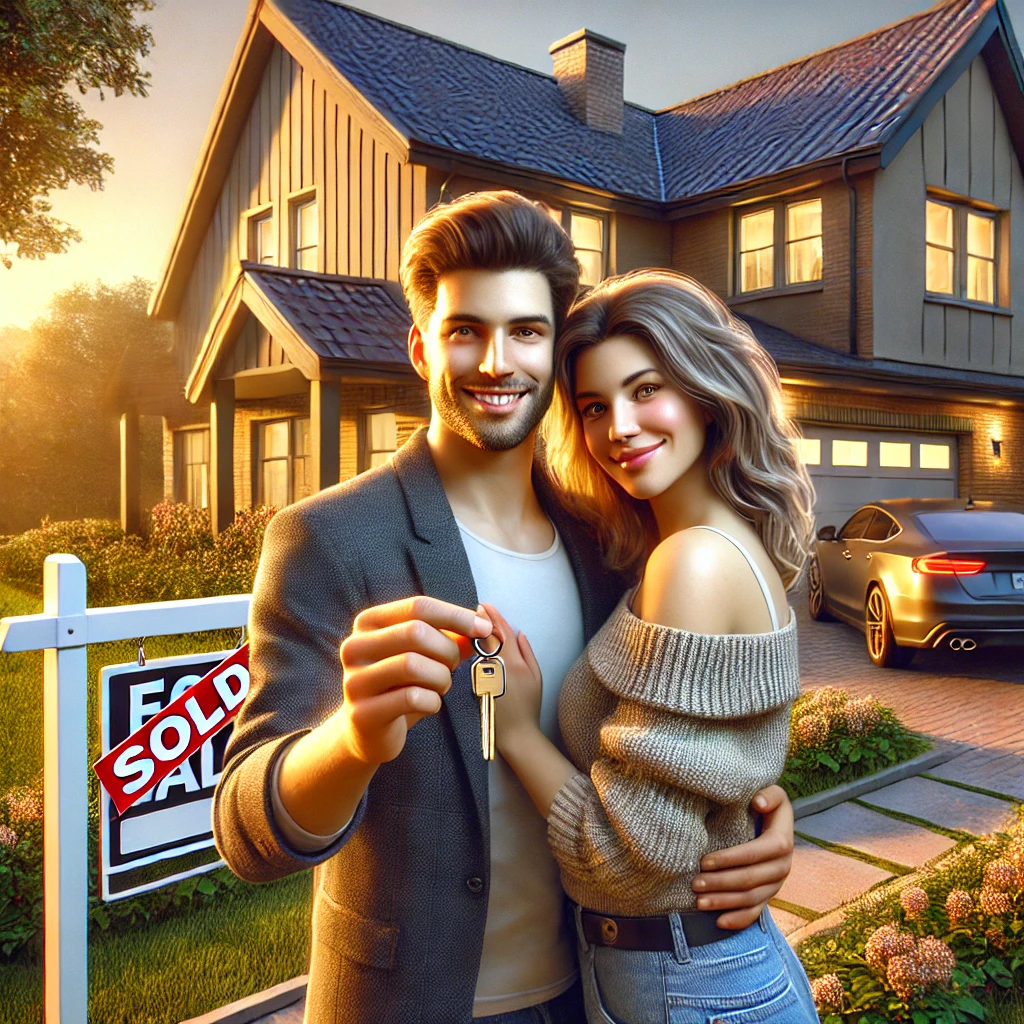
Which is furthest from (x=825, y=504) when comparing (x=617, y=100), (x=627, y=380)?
(x=627, y=380)

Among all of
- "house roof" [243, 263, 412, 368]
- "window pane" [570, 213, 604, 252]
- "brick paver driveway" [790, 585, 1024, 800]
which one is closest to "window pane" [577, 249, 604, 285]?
"window pane" [570, 213, 604, 252]

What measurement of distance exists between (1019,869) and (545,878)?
300 cm

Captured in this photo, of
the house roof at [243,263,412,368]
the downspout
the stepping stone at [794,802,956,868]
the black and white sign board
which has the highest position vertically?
the downspout

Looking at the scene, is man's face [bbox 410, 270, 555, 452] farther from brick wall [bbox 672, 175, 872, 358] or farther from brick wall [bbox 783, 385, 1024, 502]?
brick wall [bbox 783, 385, 1024, 502]

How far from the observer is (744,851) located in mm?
1687

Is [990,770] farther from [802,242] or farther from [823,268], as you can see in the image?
[802,242]

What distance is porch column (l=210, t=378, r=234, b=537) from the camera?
42.8 ft

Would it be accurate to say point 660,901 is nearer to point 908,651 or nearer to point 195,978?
point 195,978

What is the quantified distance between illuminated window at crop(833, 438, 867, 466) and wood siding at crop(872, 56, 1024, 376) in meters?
1.52

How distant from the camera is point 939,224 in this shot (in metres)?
15.9

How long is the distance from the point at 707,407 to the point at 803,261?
48.4ft

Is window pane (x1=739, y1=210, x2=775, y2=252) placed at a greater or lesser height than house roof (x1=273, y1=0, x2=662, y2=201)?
lesser

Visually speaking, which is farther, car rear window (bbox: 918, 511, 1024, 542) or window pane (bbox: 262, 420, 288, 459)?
window pane (bbox: 262, 420, 288, 459)

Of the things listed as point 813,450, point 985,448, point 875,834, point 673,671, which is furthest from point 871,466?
point 673,671
